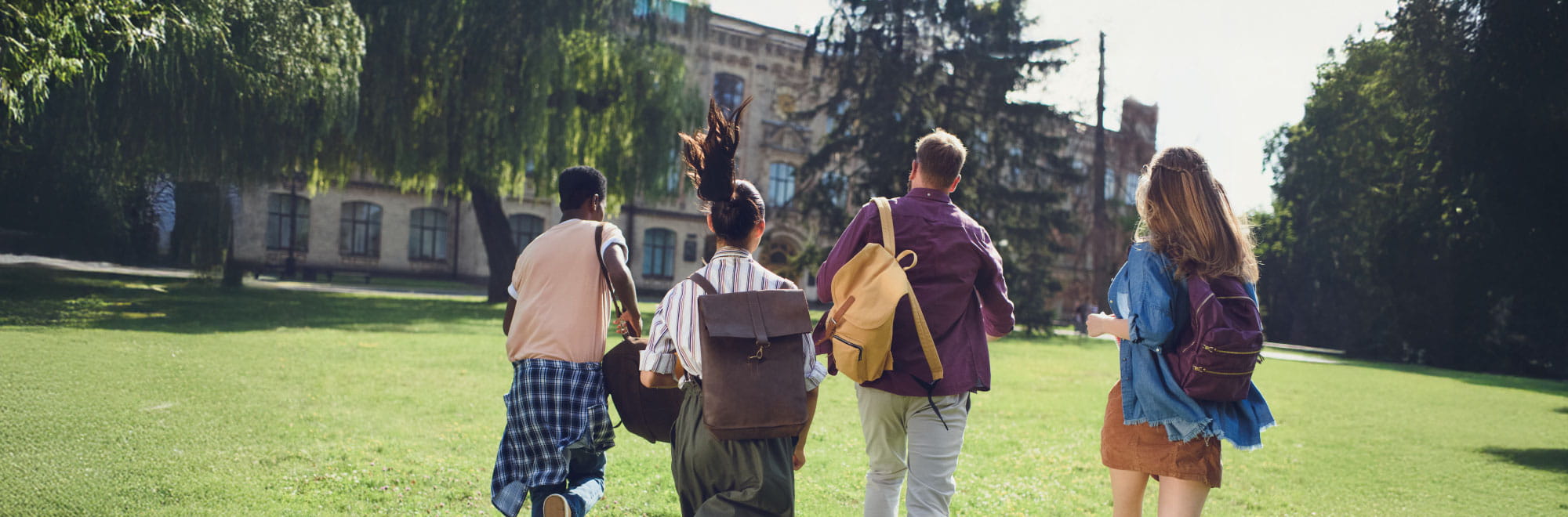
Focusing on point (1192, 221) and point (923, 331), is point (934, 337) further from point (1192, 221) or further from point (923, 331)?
point (1192, 221)

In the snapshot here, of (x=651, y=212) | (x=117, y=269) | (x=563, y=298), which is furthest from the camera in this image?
(x=651, y=212)

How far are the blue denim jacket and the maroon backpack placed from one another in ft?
0.19

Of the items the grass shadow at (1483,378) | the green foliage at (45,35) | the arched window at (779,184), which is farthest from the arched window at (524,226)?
the green foliage at (45,35)

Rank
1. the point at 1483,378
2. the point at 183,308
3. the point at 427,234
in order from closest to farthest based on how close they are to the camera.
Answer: the point at 183,308
the point at 1483,378
the point at 427,234

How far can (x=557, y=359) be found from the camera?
4.27 meters

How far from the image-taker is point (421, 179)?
2303 cm

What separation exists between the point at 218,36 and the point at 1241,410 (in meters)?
17.2

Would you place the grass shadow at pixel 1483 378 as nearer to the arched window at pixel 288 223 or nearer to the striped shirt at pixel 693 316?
the striped shirt at pixel 693 316

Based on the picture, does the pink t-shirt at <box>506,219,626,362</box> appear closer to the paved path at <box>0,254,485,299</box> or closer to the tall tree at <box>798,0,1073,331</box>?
the paved path at <box>0,254,485,299</box>

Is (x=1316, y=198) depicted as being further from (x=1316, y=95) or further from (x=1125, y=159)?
(x=1125, y=159)

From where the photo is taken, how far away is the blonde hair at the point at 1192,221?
3.44 metres

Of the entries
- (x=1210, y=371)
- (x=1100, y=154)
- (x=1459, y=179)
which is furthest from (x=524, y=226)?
(x=1210, y=371)

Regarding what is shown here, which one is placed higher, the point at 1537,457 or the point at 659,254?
the point at 659,254

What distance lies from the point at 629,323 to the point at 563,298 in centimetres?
33
